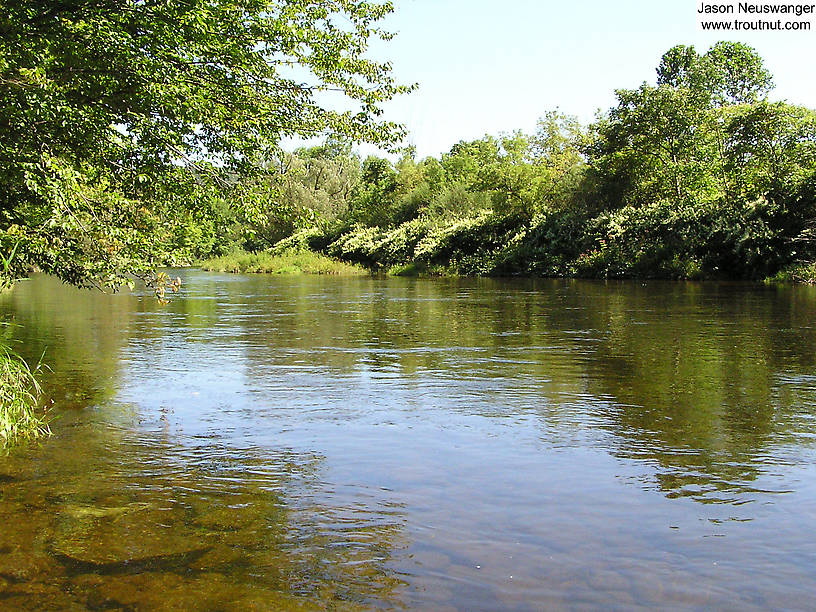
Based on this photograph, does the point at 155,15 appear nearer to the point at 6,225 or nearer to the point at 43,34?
the point at 43,34

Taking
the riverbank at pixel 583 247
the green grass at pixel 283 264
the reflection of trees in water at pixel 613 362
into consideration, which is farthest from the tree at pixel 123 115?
the green grass at pixel 283 264

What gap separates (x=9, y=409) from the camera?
8.07 meters

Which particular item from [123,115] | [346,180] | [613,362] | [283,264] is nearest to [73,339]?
[123,115]

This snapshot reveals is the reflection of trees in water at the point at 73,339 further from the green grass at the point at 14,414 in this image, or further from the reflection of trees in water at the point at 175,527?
the reflection of trees in water at the point at 175,527

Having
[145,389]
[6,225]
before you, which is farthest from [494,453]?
[6,225]

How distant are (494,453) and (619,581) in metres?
2.93

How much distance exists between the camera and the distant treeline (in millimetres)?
39875

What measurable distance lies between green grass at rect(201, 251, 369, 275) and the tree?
2110 inches

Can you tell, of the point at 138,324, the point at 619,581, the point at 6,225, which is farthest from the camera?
the point at 138,324

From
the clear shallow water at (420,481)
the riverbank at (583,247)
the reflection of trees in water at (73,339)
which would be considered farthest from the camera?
the riverbank at (583,247)

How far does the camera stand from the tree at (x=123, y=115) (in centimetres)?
865

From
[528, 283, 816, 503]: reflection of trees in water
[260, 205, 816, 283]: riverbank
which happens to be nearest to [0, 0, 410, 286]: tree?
[528, 283, 816, 503]: reflection of trees in water

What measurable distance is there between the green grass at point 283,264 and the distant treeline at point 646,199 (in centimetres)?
Result: 289

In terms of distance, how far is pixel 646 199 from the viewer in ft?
161
